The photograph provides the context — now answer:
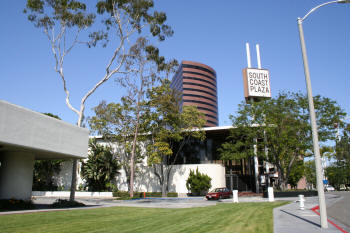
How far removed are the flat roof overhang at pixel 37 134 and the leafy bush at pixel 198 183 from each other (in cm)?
2234

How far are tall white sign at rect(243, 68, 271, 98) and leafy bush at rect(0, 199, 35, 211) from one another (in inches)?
1400

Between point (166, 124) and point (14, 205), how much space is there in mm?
24457

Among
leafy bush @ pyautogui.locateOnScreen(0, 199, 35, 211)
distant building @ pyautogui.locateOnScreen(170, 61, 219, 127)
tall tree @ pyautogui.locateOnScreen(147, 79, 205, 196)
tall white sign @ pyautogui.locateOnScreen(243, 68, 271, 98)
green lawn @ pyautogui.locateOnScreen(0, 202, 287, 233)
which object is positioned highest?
distant building @ pyautogui.locateOnScreen(170, 61, 219, 127)

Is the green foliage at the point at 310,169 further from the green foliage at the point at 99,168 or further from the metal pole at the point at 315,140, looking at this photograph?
the metal pole at the point at 315,140

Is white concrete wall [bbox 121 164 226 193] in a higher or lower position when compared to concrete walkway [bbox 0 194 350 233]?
higher

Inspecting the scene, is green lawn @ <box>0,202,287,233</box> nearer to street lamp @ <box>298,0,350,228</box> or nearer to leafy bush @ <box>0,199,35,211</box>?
street lamp @ <box>298,0,350,228</box>

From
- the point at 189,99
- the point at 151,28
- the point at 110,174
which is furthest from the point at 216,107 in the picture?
the point at 151,28

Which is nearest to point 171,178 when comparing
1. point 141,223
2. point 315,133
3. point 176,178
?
point 176,178

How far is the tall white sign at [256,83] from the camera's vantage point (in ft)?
148

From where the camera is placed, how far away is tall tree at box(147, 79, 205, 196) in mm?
36875

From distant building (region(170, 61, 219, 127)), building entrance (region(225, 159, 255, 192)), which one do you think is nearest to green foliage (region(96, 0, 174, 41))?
building entrance (region(225, 159, 255, 192))

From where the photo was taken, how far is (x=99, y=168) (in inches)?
1625

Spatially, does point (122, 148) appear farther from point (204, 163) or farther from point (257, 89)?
point (257, 89)

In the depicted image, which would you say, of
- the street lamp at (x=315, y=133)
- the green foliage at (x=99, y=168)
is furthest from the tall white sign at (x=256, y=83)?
the street lamp at (x=315, y=133)
